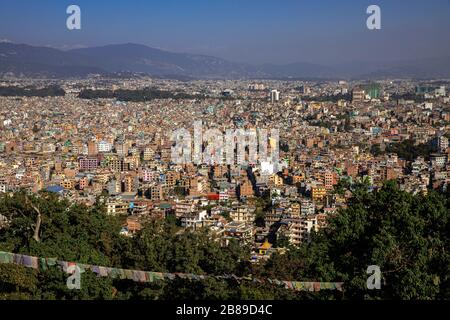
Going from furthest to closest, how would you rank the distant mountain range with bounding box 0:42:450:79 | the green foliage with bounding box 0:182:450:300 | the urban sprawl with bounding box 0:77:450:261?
the distant mountain range with bounding box 0:42:450:79 → the urban sprawl with bounding box 0:77:450:261 → the green foliage with bounding box 0:182:450:300

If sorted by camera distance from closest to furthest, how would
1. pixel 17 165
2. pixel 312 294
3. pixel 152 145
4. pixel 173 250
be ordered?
pixel 312 294
pixel 173 250
pixel 17 165
pixel 152 145

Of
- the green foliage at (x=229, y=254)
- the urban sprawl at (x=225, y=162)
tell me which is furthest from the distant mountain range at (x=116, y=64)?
the green foliage at (x=229, y=254)

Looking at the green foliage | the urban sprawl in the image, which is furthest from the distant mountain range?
the green foliage

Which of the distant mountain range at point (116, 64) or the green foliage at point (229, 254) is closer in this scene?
the green foliage at point (229, 254)

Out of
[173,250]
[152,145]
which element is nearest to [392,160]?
[152,145]

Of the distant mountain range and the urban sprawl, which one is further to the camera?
the distant mountain range

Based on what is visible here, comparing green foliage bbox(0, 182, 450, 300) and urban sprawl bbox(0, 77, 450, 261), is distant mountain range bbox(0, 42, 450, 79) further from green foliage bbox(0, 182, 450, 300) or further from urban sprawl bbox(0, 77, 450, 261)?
green foliage bbox(0, 182, 450, 300)

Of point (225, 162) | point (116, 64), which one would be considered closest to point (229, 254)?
point (225, 162)

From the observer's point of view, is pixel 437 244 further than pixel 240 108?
No

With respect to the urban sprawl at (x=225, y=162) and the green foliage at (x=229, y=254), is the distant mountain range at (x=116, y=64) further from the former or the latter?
the green foliage at (x=229, y=254)

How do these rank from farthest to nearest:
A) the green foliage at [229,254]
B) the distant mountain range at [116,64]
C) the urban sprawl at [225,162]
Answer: the distant mountain range at [116,64] < the urban sprawl at [225,162] < the green foliage at [229,254]
